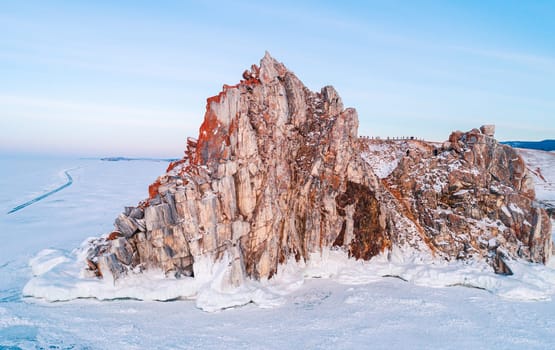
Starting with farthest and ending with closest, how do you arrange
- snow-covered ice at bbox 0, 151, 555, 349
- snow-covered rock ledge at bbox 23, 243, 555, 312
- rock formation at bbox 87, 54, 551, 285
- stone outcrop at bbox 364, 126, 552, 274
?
stone outcrop at bbox 364, 126, 552, 274 < rock formation at bbox 87, 54, 551, 285 < snow-covered rock ledge at bbox 23, 243, 555, 312 < snow-covered ice at bbox 0, 151, 555, 349

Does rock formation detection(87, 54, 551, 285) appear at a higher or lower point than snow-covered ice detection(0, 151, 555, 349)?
higher

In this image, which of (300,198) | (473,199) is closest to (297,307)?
(300,198)

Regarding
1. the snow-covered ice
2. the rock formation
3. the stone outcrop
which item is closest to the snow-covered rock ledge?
the snow-covered ice

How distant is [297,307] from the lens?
62.0ft

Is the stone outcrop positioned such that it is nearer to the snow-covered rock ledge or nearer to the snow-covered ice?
the snow-covered rock ledge

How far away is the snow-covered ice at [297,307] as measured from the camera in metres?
15.9

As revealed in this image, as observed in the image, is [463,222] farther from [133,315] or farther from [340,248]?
[133,315]

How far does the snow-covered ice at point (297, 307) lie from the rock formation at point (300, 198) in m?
1.25

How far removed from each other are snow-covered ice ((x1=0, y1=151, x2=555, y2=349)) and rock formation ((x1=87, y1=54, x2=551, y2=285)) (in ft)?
4.11

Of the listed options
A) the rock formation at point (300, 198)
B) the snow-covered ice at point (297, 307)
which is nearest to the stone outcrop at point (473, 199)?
the rock formation at point (300, 198)

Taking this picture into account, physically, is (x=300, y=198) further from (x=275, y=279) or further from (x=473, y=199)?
(x=473, y=199)

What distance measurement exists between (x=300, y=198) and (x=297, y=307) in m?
8.22

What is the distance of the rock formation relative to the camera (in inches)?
826

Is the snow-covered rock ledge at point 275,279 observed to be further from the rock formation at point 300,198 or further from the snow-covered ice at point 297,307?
the rock formation at point 300,198
